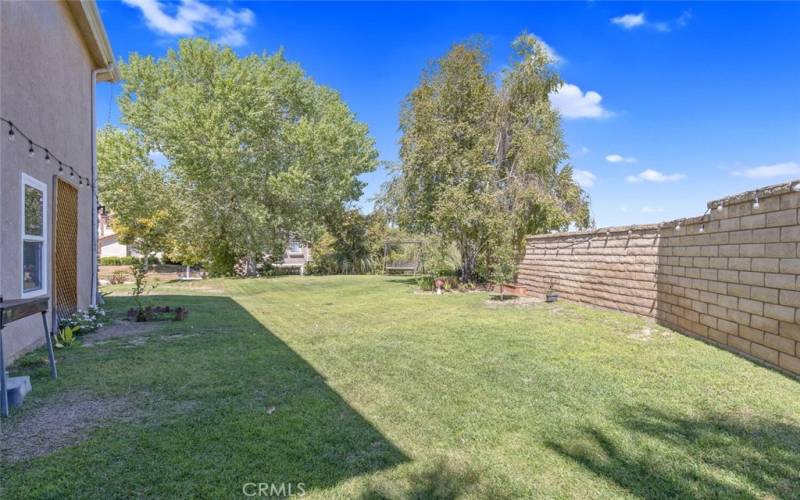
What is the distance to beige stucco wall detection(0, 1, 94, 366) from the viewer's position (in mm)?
4312

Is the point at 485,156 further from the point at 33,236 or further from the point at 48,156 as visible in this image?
the point at 33,236

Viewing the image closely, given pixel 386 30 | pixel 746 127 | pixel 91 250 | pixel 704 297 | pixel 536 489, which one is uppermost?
pixel 386 30

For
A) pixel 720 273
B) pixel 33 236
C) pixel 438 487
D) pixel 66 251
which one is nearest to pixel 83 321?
pixel 66 251

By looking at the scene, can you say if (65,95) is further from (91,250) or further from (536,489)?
(536,489)

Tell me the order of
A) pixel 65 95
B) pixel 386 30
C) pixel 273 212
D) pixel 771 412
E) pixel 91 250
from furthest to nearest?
pixel 273 212 → pixel 386 30 → pixel 91 250 → pixel 65 95 → pixel 771 412

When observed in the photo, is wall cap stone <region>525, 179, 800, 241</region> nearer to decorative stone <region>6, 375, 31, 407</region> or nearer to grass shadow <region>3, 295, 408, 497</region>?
grass shadow <region>3, 295, 408, 497</region>

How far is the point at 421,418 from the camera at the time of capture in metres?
3.36

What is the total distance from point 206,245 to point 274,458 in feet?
64.5

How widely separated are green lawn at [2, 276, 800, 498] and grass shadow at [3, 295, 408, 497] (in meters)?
0.01

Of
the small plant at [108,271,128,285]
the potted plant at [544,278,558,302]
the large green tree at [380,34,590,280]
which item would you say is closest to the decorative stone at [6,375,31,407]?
the potted plant at [544,278,558,302]

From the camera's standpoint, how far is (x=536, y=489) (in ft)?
7.87

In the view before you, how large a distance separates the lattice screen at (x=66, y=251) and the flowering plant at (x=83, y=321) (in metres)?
0.10

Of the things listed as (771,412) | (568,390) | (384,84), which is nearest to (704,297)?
(771,412)

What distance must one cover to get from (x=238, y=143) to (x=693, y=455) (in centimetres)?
1870
